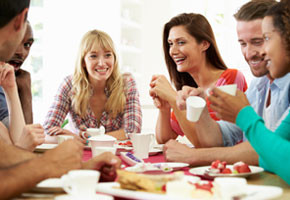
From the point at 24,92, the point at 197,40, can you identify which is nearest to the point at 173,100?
the point at 197,40

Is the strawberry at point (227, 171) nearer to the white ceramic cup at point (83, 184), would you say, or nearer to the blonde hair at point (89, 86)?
the white ceramic cup at point (83, 184)

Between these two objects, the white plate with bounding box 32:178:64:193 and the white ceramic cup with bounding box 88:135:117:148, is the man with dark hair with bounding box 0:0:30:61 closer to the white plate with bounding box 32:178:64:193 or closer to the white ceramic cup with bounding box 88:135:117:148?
the white plate with bounding box 32:178:64:193

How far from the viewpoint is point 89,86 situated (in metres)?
3.16

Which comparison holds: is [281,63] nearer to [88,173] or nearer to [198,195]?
[198,195]

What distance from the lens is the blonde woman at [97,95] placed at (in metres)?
3.04

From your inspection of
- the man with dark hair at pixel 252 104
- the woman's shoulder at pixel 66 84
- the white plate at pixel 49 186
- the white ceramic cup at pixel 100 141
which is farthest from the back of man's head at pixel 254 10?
the woman's shoulder at pixel 66 84

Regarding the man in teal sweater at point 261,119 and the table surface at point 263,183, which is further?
the man in teal sweater at point 261,119

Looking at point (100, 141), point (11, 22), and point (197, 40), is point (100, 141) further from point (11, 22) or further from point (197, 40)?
point (197, 40)

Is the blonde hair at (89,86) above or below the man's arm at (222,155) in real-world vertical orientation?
above

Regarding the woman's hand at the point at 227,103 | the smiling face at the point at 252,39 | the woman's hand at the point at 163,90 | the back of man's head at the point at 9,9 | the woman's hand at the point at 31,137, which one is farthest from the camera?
the woman's hand at the point at 163,90

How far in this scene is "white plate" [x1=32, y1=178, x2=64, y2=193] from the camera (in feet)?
3.48

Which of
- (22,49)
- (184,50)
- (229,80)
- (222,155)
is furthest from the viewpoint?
(184,50)

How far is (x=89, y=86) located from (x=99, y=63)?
0.20 meters

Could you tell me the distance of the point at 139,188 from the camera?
99 cm
